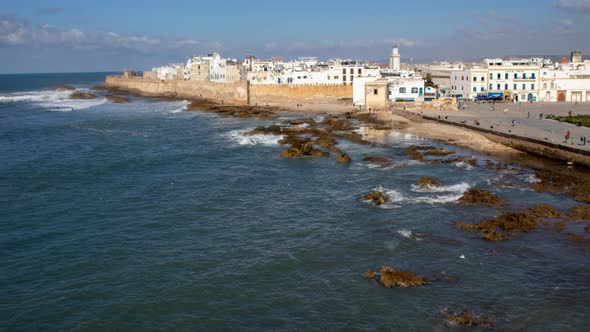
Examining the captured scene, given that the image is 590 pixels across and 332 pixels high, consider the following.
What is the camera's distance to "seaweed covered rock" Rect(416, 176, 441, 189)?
94.1ft

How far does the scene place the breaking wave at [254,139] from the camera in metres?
46.8

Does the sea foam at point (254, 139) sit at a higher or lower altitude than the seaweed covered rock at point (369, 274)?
higher

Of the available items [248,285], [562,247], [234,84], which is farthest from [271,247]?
[234,84]

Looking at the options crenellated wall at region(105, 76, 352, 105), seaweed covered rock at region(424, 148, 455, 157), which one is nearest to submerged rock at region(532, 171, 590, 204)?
seaweed covered rock at region(424, 148, 455, 157)

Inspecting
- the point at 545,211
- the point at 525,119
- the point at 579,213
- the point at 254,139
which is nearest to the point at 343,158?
the point at 254,139

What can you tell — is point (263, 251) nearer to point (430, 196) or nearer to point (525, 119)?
point (430, 196)

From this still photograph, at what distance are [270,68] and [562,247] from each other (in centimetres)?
8468

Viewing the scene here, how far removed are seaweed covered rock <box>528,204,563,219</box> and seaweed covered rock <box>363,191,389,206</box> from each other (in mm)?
6902

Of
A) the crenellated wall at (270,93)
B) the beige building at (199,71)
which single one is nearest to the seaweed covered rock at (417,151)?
the crenellated wall at (270,93)

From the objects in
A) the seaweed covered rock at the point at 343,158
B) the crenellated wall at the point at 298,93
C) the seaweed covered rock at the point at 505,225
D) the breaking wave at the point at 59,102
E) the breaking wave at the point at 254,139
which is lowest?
the seaweed covered rock at the point at 505,225

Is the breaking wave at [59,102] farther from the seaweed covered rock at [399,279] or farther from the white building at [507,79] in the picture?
the seaweed covered rock at [399,279]

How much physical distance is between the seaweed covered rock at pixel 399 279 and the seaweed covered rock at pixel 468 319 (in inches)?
76.2

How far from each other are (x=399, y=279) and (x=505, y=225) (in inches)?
300

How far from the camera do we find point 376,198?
26.3m
